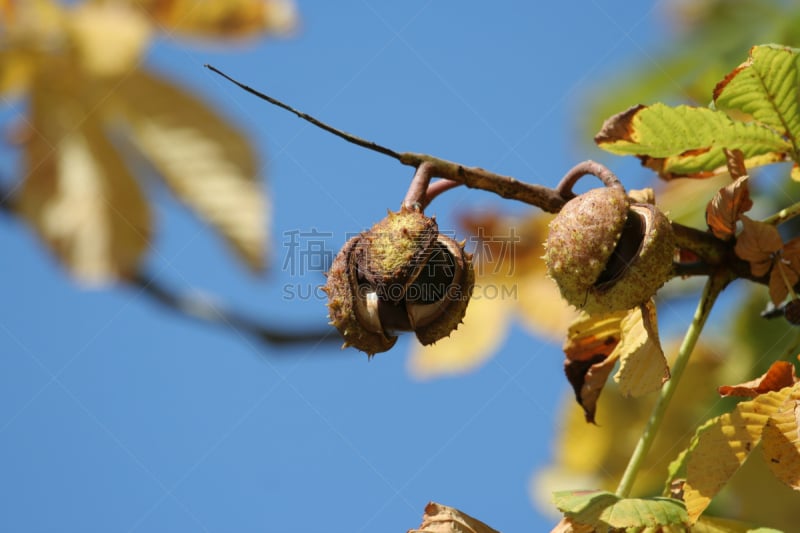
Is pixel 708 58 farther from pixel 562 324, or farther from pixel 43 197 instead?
pixel 43 197

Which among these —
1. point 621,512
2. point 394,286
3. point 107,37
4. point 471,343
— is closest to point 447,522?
point 621,512

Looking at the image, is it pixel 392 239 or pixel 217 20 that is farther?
pixel 217 20

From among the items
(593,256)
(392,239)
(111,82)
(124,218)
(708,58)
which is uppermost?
(708,58)

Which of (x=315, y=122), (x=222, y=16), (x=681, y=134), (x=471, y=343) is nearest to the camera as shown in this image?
(x=315, y=122)

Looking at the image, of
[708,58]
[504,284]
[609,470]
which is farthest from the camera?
[504,284]

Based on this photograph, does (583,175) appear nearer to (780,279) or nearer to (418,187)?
(418,187)

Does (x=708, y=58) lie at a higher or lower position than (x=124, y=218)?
higher

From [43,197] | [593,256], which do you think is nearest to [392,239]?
[593,256]
